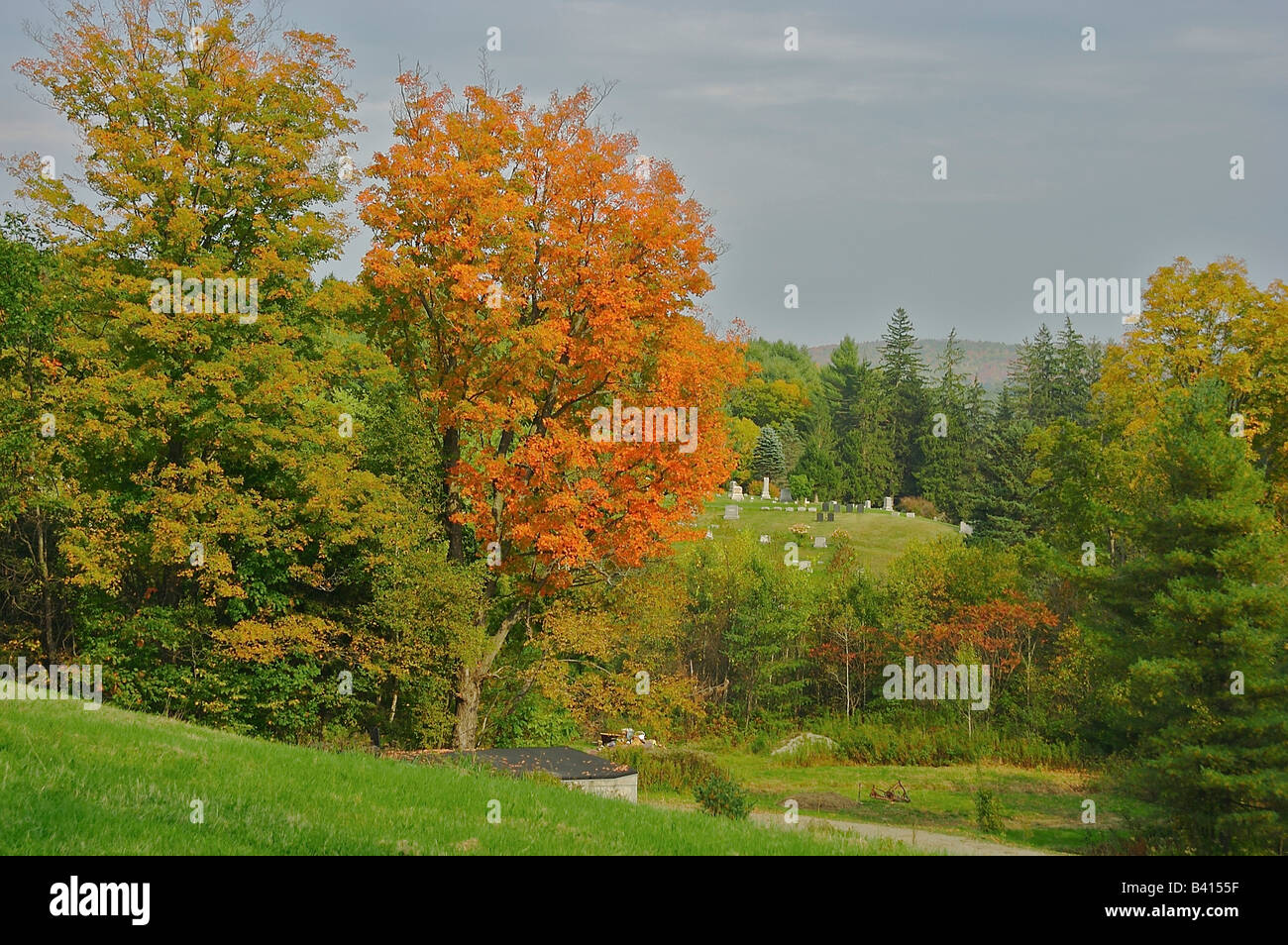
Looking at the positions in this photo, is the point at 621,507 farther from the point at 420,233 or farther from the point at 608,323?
the point at 420,233

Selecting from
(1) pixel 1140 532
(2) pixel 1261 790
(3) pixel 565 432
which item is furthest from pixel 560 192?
(2) pixel 1261 790

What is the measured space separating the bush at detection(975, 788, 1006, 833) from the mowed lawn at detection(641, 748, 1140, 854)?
210 millimetres

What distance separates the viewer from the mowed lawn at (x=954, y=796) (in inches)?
921

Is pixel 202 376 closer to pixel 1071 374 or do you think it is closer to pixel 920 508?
pixel 920 508

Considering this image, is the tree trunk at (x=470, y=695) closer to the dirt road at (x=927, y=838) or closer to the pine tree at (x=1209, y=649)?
the dirt road at (x=927, y=838)

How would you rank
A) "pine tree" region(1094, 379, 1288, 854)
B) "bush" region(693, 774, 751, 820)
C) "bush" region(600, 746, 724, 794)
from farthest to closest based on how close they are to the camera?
"bush" region(600, 746, 724, 794), "pine tree" region(1094, 379, 1288, 854), "bush" region(693, 774, 751, 820)

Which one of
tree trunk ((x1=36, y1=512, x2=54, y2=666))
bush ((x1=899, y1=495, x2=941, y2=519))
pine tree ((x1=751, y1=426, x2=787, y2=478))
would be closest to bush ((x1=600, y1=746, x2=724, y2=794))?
tree trunk ((x1=36, y1=512, x2=54, y2=666))

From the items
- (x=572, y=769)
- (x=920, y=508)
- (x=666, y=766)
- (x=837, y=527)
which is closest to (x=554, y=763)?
→ (x=572, y=769)

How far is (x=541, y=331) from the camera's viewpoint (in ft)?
74.7

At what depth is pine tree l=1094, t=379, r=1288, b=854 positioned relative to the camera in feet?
62.7

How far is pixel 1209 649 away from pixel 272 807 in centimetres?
1771

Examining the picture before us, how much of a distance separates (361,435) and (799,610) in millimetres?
19893

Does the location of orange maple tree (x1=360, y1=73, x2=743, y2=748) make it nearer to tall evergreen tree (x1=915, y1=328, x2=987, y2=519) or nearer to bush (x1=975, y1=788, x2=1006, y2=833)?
bush (x1=975, y1=788, x2=1006, y2=833)
